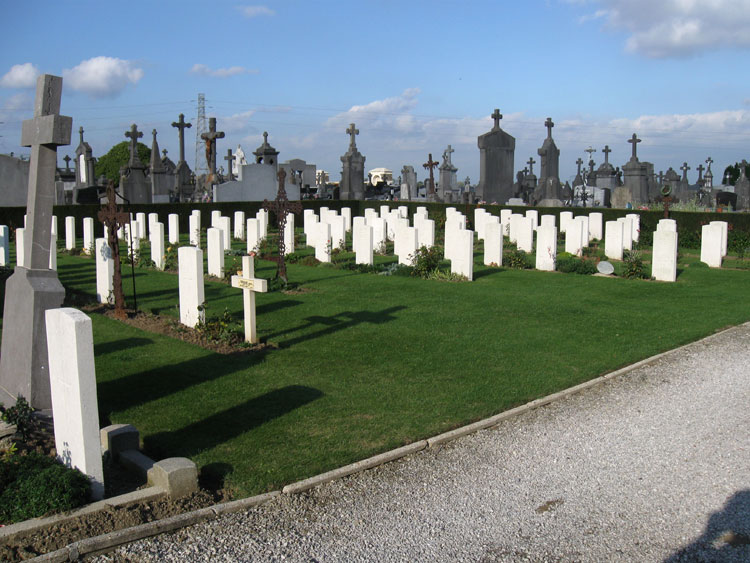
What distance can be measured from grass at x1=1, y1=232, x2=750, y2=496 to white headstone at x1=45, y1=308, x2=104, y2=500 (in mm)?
821

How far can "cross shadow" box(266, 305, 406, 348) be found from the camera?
8898mm

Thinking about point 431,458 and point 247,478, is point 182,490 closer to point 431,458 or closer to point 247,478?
point 247,478

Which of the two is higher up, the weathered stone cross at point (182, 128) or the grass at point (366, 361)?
the weathered stone cross at point (182, 128)

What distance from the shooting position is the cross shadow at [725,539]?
3889 millimetres

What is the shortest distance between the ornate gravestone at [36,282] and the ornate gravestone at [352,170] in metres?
28.3

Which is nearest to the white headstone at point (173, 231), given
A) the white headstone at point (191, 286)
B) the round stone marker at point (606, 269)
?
the white headstone at point (191, 286)

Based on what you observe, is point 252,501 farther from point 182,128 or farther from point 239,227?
point 182,128

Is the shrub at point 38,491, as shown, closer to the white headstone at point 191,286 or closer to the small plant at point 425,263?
the white headstone at point 191,286

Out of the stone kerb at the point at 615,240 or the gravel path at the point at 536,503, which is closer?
the gravel path at the point at 536,503

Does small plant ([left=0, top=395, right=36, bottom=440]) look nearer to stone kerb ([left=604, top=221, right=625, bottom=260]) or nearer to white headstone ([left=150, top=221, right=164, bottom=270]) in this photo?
white headstone ([left=150, top=221, right=164, bottom=270])

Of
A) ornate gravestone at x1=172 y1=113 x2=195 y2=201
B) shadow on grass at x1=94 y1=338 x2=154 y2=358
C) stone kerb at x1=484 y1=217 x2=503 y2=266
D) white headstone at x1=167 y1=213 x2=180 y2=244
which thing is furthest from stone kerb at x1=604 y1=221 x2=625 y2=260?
ornate gravestone at x1=172 y1=113 x2=195 y2=201

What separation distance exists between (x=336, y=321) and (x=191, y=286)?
6.94 ft

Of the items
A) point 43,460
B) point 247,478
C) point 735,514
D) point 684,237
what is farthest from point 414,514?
point 684,237

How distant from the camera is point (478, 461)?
5.19 metres
